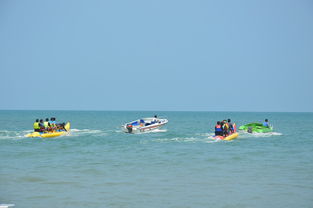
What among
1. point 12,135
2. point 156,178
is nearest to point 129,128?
point 12,135

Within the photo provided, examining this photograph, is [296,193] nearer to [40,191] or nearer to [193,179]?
[193,179]

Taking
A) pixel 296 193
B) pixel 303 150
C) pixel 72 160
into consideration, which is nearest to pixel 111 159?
pixel 72 160

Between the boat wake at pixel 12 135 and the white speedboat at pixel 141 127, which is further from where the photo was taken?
the white speedboat at pixel 141 127

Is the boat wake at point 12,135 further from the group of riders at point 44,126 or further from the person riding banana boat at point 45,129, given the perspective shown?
the group of riders at point 44,126

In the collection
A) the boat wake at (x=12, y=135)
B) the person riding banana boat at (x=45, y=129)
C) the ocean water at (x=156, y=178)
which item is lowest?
the boat wake at (x=12, y=135)

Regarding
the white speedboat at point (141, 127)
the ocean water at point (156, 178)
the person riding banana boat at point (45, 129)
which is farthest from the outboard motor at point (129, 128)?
the ocean water at point (156, 178)

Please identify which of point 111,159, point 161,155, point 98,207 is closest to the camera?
point 98,207

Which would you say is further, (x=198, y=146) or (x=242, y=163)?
(x=198, y=146)

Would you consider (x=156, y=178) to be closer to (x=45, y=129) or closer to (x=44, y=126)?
(x=45, y=129)

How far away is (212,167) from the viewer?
16.4m

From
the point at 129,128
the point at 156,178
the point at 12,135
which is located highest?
the point at 129,128

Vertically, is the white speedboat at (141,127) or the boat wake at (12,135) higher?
the white speedboat at (141,127)

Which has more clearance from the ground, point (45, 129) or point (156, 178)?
point (45, 129)

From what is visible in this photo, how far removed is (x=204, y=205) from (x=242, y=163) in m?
7.57
